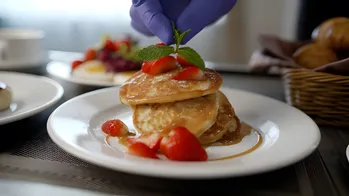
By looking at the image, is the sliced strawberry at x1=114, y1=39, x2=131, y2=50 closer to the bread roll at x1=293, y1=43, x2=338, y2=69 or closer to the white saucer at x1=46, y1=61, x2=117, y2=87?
the white saucer at x1=46, y1=61, x2=117, y2=87

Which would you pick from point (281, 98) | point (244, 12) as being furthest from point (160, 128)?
point (244, 12)

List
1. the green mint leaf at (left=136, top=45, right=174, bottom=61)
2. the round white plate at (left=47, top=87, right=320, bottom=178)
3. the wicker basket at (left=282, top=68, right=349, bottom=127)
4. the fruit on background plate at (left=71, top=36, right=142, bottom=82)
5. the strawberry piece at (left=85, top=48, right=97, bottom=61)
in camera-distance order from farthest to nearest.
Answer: the strawberry piece at (left=85, top=48, right=97, bottom=61), the fruit on background plate at (left=71, top=36, right=142, bottom=82), the wicker basket at (left=282, top=68, right=349, bottom=127), the green mint leaf at (left=136, top=45, right=174, bottom=61), the round white plate at (left=47, top=87, right=320, bottom=178)

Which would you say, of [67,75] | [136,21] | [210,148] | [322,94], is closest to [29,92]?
[67,75]

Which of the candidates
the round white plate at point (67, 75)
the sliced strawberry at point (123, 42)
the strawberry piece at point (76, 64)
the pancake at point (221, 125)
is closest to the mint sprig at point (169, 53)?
the pancake at point (221, 125)

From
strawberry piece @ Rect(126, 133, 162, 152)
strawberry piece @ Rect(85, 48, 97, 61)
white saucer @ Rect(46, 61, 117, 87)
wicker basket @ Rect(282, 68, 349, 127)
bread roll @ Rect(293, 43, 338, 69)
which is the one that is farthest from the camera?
strawberry piece @ Rect(85, 48, 97, 61)

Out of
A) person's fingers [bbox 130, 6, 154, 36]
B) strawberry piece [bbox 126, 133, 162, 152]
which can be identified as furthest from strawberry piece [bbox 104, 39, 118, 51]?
strawberry piece [bbox 126, 133, 162, 152]

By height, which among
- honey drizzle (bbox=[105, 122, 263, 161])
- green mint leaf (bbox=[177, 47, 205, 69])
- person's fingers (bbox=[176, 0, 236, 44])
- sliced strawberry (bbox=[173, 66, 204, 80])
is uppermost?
person's fingers (bbox=[176, 0, 236, 44])
